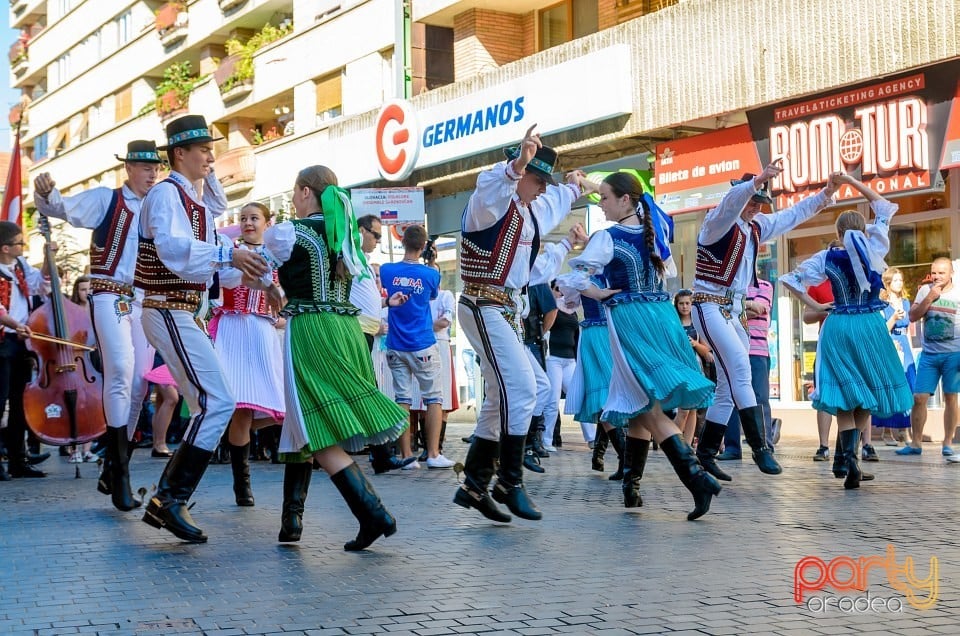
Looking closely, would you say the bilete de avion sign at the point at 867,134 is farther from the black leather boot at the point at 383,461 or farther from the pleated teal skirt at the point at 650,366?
the pleated teal skirt at the point at 650,366

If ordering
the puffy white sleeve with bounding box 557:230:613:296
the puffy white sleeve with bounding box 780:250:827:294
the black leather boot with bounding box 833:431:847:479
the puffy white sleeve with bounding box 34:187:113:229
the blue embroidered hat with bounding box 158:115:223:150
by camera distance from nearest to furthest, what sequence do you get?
the blue embroidered hat with bounding box 158:115:223:150 → the puffy white sleeve with bounding box 557:230:613:296 → the puffy white sleeve with bounding box 34:187:113:229 → the black leather boot with bounding box 833:431:847:479 → the puffy white sleeve with bounding box 780:250:827:294

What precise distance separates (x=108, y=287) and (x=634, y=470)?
3.52m

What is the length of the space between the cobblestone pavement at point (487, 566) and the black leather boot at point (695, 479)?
0.52 ft

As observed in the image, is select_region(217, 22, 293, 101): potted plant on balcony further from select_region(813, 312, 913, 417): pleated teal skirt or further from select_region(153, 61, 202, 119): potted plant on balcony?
select_region(813, 312, 913, 417): pleated teal skirt

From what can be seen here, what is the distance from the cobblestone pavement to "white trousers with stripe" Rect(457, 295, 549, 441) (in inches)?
23.6

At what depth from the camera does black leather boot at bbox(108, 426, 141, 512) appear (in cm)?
823

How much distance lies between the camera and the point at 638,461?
8.12 metres

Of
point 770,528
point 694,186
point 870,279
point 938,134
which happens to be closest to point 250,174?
point 694,186

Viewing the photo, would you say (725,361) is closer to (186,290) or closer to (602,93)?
(186,290)

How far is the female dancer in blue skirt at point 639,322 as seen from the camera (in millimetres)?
7652

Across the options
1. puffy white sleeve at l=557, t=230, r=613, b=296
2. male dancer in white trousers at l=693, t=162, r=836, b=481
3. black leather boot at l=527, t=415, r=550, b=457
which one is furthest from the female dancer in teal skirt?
black leather boot at l=527, t=415, r=550, b=457

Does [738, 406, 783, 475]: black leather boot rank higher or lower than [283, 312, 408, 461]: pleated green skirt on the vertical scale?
lower

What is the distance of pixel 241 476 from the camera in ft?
28.8

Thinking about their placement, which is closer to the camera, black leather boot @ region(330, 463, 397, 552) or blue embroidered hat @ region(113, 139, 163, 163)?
black leather boot @ region(330, 463, 397, 552)
